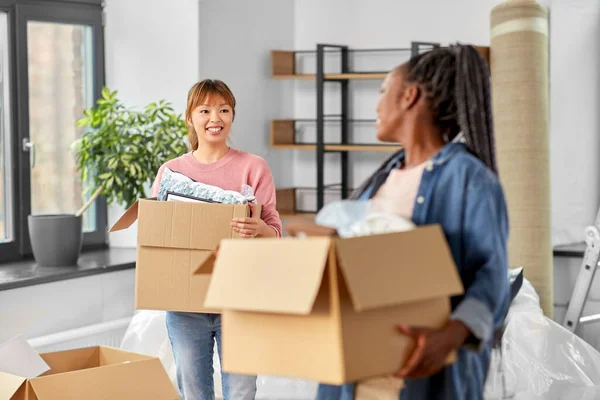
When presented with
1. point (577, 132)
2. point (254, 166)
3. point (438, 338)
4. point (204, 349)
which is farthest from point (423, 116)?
point (577, 132)

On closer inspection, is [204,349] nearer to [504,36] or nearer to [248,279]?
[248,279]

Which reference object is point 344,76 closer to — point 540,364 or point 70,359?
point 540,364

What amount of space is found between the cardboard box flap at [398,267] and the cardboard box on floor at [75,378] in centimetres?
132

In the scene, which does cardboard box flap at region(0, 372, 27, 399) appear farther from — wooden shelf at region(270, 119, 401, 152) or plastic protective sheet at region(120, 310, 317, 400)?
wooden shelf at region(270, 119, 401, 152)

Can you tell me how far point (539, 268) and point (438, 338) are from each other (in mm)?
2565

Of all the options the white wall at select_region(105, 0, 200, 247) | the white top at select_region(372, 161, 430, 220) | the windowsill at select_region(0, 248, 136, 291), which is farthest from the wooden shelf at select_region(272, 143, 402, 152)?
the white top at select_region(372, 161, 430, 220)

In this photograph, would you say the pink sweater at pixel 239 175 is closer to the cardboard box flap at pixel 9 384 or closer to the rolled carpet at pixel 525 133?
the cardboard box flap at pixel 9 384

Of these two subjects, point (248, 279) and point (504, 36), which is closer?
point (248, 279)

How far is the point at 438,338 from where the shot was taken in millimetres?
1189

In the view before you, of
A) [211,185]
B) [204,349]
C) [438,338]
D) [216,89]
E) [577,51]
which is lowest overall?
[204,349]

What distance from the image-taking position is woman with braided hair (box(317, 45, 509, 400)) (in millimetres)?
1264

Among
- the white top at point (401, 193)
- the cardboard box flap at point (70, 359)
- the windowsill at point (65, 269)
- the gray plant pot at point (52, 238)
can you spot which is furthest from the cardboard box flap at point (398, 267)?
the gray plant pot at point (52, 238)

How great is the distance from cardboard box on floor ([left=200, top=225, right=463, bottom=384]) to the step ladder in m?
2.48

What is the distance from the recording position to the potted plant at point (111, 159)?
11.5 ft
